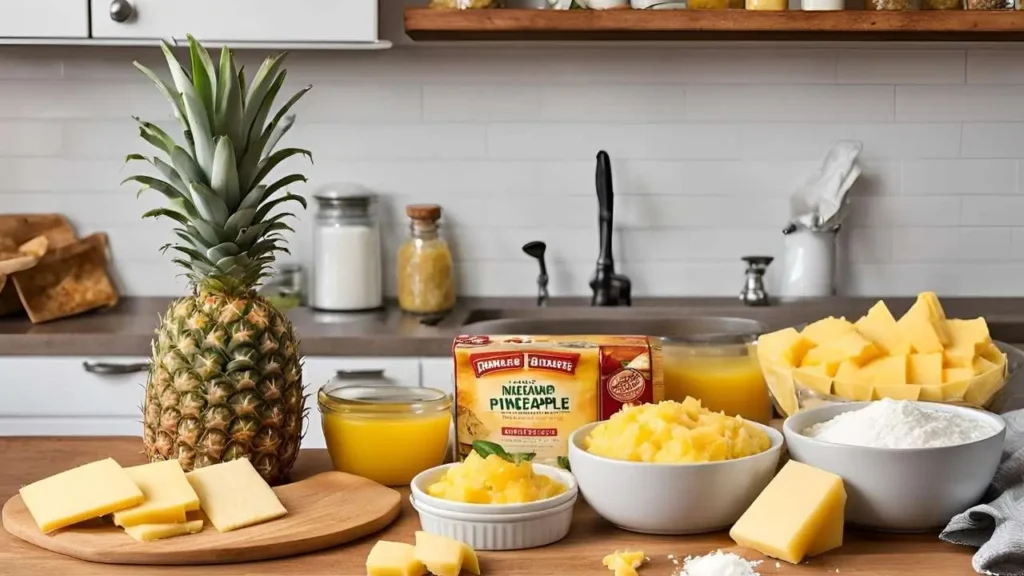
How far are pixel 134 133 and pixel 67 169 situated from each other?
8.4 inches

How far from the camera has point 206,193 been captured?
154cm

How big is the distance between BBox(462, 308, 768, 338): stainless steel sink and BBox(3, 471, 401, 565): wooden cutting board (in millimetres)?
1410

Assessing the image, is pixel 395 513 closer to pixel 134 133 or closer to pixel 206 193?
pixel 206 193

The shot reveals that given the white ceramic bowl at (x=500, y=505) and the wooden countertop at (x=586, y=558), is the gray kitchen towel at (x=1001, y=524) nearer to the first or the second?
the wooden countertop at (x=586, y=558)

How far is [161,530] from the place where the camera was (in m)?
1.31

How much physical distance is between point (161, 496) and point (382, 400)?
34cm

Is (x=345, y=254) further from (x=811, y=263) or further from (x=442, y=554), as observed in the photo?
(x=442, y=554)

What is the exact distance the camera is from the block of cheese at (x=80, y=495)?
1335 mm

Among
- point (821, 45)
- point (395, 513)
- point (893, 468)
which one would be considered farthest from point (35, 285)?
point (893, 468)

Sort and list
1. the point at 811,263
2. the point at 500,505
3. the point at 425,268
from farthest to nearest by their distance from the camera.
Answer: the point at 811,263
the point at 425,268
the point at 500,505

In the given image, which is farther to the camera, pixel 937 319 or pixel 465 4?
pixel 465 4

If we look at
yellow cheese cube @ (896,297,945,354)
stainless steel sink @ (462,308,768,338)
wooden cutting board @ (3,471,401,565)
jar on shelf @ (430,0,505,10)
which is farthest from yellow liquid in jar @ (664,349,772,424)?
jar on shelf @ (430,0,505,10)

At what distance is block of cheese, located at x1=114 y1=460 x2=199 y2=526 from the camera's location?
1321 millimetres

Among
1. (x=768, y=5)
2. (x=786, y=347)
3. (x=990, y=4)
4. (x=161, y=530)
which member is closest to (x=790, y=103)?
(x=768, y=5)
